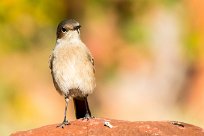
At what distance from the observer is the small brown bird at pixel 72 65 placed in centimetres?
1070

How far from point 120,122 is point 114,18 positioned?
13.8 m

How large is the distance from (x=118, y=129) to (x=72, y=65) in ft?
6.59

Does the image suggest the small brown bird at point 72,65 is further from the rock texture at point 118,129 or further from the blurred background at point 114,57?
the blurred background at point 114,57

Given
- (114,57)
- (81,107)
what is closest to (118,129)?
(81,107)

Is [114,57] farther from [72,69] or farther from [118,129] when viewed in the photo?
[118,129]

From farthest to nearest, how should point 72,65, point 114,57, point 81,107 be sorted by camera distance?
point 114,57
point 81,107
point 72,65

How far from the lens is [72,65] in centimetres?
1068

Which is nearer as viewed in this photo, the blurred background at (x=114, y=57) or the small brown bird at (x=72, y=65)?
the small brown bird at (x=72, y=65)

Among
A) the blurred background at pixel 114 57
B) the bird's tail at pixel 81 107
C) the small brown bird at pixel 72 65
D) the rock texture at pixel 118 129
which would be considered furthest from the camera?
the blurred background at pixel 114 57

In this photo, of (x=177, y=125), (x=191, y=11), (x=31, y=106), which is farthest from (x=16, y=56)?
(x=177, y=125)

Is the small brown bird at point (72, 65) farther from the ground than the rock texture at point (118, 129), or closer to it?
farther from the ground

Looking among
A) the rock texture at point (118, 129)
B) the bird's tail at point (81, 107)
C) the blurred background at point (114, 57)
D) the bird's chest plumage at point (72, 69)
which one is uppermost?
the blurred background at point (114, 57)

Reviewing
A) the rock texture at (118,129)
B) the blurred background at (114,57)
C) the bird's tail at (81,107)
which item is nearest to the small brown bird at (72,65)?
the bird's tail at (81,107)

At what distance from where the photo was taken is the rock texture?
8.80 metres
